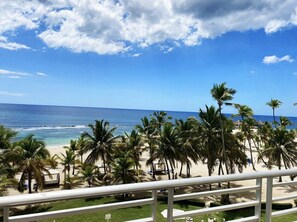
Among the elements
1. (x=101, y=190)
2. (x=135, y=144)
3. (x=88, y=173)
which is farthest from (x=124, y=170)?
(x=101, y=190)

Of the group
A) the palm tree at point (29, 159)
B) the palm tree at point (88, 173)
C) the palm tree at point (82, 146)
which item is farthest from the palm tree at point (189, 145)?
the palm tree at point (29, 159)

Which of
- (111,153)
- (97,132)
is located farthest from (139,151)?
(97,132)

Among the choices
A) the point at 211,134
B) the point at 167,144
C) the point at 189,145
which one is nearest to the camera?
the point at 211,134

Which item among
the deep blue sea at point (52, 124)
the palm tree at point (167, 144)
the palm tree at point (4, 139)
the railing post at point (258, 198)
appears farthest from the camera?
the deep blue sea at point (52, 124)

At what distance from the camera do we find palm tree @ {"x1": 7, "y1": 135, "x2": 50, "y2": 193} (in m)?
19.9

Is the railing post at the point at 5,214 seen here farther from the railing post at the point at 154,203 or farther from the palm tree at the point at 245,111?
the palm tree at the point at 245,111

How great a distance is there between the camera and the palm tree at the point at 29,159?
19.9 m

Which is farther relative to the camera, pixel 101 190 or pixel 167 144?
pixel 167 144

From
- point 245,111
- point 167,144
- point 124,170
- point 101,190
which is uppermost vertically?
point 245,111

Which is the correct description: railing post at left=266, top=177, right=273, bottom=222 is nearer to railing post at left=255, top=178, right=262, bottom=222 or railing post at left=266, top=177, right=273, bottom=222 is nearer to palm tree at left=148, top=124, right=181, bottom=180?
railing post at left=255, top=178, right=262, bottom=222

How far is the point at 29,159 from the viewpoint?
20297 mm

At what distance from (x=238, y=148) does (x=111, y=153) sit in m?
12.3

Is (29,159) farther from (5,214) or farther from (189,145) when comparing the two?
(5,214)

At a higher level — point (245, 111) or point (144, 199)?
point (245, 111)
